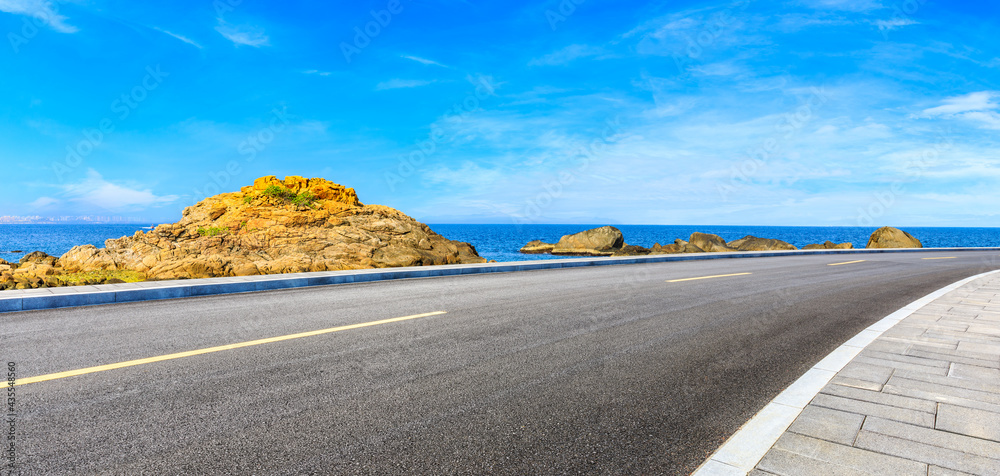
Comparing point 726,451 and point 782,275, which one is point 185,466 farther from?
point 782,275

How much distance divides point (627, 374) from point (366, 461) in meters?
2.52

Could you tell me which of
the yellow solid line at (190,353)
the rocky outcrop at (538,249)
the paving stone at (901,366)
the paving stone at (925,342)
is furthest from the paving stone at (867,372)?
the rocky outcrop at (538,249)

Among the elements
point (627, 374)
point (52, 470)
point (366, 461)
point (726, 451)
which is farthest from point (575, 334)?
point (52, 470)

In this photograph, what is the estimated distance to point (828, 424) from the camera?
10.7 ft

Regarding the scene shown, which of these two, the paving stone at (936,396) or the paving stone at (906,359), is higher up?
the paving stone at (906,359)

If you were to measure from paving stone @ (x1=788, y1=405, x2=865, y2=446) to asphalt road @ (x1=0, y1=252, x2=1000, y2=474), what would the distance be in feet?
1.22

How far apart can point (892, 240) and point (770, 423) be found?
144ft

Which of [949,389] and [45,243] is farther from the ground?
[45,243]

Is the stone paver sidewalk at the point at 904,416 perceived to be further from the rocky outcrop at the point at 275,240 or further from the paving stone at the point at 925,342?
the rocky outcrop at the point at 275,240

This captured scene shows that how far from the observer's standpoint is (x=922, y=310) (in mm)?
7844

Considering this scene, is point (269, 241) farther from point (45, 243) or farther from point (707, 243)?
point (45, 243)

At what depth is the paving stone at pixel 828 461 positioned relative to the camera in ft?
8.68

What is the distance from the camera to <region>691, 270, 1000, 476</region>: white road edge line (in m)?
2.73

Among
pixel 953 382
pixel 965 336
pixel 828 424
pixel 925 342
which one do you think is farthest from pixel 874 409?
pixel 965 336
